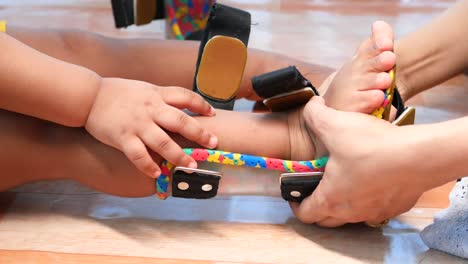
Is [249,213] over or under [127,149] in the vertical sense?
under

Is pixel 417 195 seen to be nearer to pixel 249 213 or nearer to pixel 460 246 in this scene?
pixel 460 246

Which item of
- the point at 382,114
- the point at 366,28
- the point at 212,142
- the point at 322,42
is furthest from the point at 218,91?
the point at 366,28

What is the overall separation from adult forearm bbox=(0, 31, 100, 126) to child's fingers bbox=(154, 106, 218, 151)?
9 cm

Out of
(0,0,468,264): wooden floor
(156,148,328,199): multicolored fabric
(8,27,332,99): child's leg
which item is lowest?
(0,0,468,264): wooden floor

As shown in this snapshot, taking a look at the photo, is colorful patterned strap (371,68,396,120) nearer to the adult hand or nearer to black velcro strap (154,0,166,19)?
the adult hand

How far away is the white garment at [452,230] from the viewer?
0.72 m

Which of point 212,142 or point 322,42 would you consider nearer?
point 212,142

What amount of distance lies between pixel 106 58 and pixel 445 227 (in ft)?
1.81

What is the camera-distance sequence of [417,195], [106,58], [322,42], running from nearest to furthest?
[417,195]
[106,58]
[322,42]

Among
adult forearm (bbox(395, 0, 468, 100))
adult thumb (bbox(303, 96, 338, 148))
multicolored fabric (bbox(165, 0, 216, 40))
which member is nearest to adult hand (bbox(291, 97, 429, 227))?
adult thumb (bbox(303, 96, 338, 148))

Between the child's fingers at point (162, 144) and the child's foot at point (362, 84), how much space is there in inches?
5.8

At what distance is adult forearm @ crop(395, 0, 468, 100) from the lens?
3.02 feet

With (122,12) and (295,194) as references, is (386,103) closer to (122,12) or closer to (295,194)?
(295,194)

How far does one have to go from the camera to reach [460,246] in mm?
716
